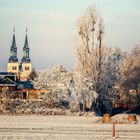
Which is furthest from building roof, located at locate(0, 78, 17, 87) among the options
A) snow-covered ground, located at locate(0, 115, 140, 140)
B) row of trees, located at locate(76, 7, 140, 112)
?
snow-covered ground, located at locate(0, 115, 140, 140)

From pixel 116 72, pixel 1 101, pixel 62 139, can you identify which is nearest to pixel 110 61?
pixel 116 72

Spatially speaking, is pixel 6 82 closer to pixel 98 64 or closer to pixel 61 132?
pixel 98 64

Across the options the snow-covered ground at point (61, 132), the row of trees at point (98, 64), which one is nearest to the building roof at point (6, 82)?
the row of trees at point (98, 64)

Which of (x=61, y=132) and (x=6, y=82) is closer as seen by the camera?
(x=61, y=132)

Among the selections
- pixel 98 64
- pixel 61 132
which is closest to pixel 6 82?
pixel 98 64

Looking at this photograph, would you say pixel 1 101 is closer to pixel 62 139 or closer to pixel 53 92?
pixel 53 92

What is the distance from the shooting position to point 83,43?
5981 cm

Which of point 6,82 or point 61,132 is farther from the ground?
point 6,82

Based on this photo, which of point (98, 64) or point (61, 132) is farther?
point (98, 64)

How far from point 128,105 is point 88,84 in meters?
12.3

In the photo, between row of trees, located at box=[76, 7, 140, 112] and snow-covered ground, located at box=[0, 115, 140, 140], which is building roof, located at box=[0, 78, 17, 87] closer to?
row of trees, located at box=[76, 7, 140, 112]

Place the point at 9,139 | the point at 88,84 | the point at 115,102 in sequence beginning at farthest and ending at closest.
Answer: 1. the point at 115,102
2. the point at 88,84
3. the point at 9,139

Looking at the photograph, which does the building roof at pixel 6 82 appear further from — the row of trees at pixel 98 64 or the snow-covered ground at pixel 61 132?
the snow-covered ground at pixel 61 132

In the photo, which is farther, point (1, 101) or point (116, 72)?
point (116, 72)
